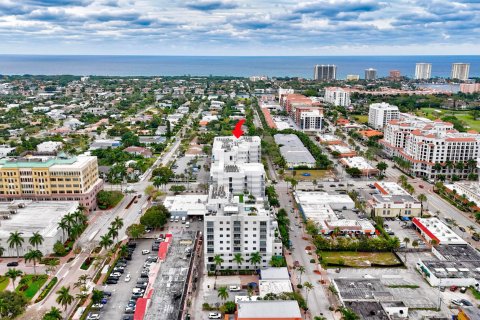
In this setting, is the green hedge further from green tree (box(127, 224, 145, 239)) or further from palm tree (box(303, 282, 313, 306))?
palm tree (box(303, 282, 313, 306))

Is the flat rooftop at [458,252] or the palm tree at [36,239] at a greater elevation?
the palm tree at [36,239]

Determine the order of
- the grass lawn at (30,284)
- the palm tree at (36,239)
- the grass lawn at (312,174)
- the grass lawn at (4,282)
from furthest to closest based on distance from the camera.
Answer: the grass lawn at (312,174) → the palm tree at (36,239) → the grass lawn at (4,282) → the grass lawn at (30,284)

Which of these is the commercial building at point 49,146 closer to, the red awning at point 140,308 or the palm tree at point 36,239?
the palm tree at point 36,239

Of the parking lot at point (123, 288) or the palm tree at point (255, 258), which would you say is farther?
the palm tree at point (255, 258)

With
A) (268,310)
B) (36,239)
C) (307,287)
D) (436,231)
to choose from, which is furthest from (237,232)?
(436,231)

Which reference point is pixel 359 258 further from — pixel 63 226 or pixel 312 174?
pixel 63 226

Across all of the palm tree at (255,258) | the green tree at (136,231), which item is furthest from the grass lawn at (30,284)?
the palm tree at (255,258)
